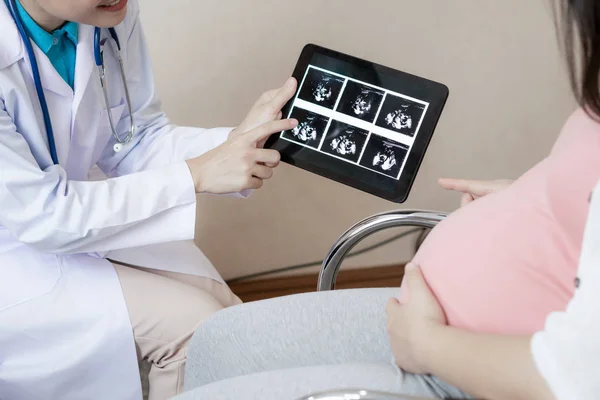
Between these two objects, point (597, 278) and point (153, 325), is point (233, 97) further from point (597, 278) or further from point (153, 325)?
point (597, 278)

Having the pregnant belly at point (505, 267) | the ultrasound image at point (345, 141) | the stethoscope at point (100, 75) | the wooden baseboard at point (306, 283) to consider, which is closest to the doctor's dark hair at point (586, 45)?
the pregnant belly at point (505, 267)

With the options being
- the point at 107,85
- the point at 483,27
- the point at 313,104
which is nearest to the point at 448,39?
the point at 483,27

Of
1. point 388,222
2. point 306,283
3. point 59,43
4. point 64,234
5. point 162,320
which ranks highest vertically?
point 59,43

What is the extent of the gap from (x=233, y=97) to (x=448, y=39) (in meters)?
0.53

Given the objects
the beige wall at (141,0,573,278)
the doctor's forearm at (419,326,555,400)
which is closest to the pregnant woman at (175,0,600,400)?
the doctor's forearm at (419,326,555,400)

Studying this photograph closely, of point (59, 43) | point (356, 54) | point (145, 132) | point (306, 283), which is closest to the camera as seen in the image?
point (59, 43)

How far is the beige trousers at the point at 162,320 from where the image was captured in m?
1.01

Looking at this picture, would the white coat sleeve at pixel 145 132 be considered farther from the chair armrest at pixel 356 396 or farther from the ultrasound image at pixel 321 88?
the chair armrest at pixel 356 396

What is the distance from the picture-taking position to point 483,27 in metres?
1.57

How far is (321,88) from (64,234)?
1.41 ft

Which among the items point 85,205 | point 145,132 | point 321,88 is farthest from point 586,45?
point 145,132

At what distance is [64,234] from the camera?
3.07 feet

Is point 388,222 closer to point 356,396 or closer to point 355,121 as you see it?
point 355,121

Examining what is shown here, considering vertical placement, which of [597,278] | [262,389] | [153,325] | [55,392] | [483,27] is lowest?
[55,392]
